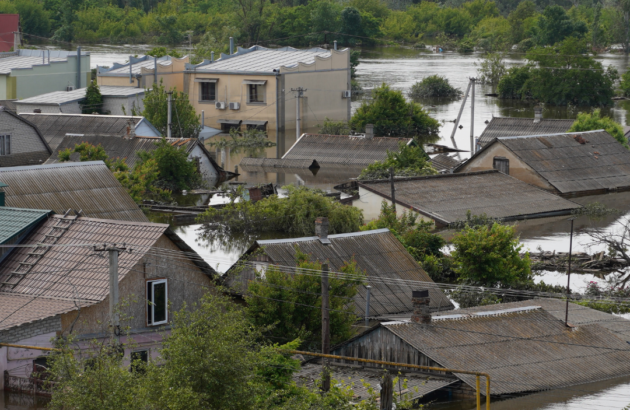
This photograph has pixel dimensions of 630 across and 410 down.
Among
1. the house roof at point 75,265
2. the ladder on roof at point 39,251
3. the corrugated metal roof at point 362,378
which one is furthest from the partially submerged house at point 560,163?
the ladder on roof at point 39,251

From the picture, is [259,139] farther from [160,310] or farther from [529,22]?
[529,22]

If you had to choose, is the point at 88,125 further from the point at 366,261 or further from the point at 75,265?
the point at 75,265

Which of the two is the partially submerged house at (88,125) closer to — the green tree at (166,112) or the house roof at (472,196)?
the green tree at (166,112)

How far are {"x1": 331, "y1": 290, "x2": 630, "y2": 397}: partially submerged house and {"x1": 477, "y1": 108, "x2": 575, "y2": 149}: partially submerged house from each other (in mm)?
28677

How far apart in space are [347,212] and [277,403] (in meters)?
17.8

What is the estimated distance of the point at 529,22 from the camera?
125 m

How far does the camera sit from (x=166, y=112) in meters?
51.4

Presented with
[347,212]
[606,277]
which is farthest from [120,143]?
[606,277]

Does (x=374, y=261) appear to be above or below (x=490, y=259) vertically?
above

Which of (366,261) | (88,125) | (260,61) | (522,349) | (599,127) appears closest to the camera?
(522,349)

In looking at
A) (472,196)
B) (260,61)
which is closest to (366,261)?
(472,196)

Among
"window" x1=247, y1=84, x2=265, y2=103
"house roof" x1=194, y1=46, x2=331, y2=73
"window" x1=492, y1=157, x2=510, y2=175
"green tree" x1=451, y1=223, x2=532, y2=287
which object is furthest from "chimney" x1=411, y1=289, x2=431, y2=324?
"window" x1=247, y1=84, x2=265, y2=103

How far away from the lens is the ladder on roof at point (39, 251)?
19031 millimetres

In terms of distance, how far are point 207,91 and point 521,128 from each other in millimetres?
21524
